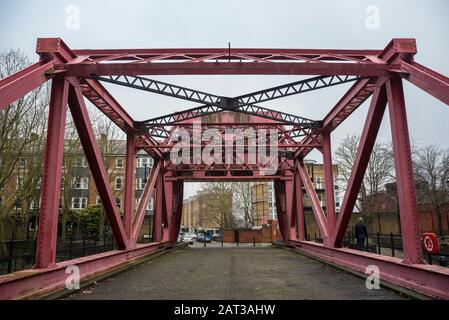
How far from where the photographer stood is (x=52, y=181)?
322 inches

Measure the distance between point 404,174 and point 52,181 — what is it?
8.05 m

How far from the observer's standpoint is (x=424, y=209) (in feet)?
138

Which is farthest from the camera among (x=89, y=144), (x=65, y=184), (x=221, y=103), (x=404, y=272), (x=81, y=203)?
(x=81, y=203)

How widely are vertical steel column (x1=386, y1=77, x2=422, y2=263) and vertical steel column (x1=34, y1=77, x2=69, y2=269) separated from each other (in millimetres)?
7850

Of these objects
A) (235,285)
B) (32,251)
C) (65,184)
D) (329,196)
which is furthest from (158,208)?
(235,285)

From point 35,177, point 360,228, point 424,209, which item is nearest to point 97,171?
point 360,228

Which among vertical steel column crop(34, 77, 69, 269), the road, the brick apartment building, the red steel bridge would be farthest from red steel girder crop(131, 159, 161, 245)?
vertical steel column crop(34, 77, 69, 269)

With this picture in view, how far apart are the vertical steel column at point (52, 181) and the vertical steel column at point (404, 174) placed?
7850 mm

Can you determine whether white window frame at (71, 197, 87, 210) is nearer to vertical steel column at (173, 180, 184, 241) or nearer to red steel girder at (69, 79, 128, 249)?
vertical steel column at (173, 180, 184, 241)

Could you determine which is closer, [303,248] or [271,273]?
[271,273]

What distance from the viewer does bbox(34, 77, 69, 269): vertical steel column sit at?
7.85 meters

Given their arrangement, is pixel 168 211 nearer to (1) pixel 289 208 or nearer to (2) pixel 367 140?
(1) pixel 289 208
